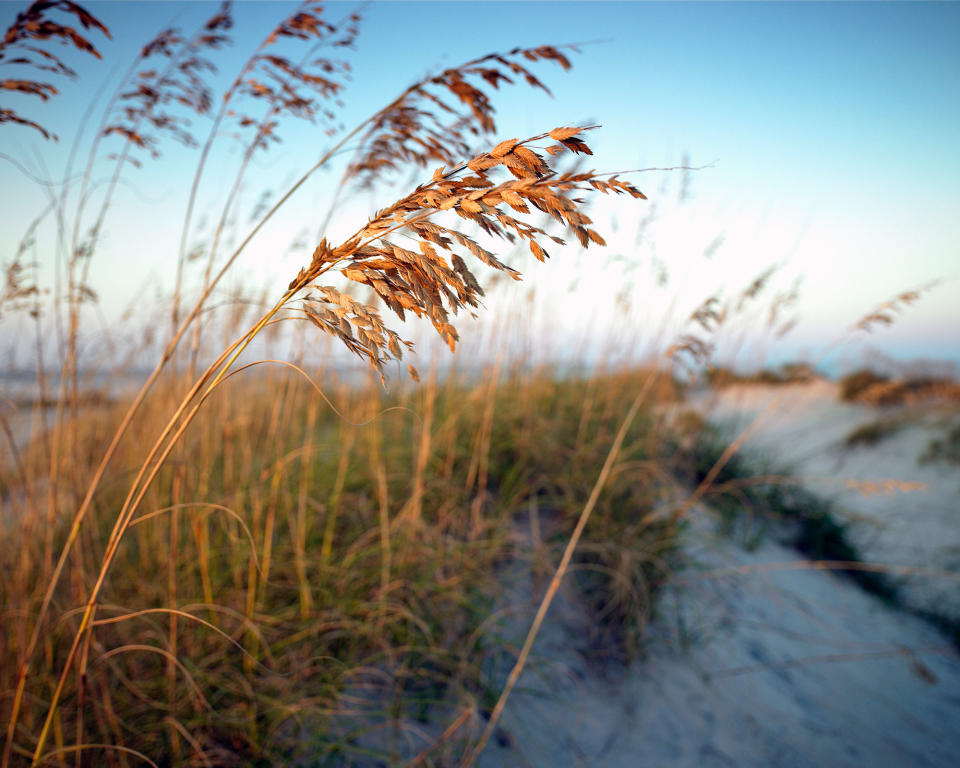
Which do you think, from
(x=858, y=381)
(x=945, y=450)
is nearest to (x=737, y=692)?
(x=945, y=450)

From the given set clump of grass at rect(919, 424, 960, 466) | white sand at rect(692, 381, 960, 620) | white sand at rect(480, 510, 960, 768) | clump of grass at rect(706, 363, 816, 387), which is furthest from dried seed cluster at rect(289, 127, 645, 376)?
clump of grass at rect(919, 424, 960, 466)

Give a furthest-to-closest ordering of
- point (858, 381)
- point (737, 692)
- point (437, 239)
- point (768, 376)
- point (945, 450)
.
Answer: point (768, 376) < point (858, 381) < point (945, 450) < point (737, 692) < point (437, 239)

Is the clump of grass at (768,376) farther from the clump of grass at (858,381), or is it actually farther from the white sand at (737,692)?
the white sand at (737,692)

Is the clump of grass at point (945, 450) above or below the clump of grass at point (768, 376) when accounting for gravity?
below

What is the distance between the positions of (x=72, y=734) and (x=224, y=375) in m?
1.71

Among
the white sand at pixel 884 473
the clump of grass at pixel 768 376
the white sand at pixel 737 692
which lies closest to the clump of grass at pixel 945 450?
the white sand at pixel 884 473

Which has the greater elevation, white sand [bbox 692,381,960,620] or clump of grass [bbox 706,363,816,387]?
clump of grass [bbox 706,363,816,387]

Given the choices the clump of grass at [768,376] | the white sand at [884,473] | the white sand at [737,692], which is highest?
the clump of grass at [768,376]

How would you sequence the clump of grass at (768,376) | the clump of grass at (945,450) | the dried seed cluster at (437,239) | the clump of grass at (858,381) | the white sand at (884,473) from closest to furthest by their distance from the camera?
the dried seed cluster at (437,239) < the white sand at (884,473) < the clump of grass at (945,450) < the clump of grass at (768,376) < the clump of grass at (858,381)

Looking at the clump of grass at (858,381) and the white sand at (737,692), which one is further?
the clump of grass at (858,381)

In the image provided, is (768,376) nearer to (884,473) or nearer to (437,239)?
(884,473)

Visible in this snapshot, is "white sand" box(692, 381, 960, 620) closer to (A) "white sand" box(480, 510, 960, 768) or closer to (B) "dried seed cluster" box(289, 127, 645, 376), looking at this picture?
(A) "white sand" box(480, 510, 960, 768)

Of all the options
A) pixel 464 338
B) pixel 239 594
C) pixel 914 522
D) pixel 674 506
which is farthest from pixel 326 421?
pixel 914 522

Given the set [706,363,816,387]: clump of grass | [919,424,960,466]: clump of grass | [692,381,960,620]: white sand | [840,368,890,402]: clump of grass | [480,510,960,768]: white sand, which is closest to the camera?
[480,510,960,768]: white sand
